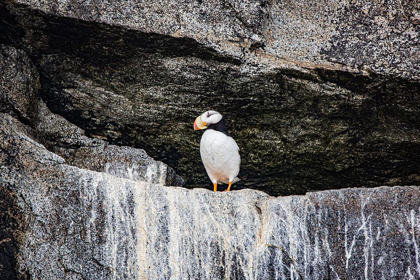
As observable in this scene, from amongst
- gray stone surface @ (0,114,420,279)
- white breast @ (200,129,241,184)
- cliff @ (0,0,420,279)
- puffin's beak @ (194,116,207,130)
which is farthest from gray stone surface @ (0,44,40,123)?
white breast @ (200,129,241,184)

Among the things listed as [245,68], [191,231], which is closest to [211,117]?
[245,68]

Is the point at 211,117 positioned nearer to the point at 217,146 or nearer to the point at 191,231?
the point at 217,146

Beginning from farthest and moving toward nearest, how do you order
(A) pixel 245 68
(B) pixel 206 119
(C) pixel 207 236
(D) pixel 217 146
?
(D) pixel 217 146 < (B) pixel 206 119 < (A) pixel 245 68 < (C) pixel 207 236

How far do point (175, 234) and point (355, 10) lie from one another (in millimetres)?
2651

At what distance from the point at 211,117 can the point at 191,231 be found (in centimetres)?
135

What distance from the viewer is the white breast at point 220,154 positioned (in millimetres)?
5145

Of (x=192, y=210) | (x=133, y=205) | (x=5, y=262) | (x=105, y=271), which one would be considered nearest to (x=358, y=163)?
(x=192, y=210)

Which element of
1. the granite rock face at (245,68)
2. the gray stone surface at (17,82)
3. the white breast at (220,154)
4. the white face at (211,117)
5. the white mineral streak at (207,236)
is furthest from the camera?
the white breast at (220,154)

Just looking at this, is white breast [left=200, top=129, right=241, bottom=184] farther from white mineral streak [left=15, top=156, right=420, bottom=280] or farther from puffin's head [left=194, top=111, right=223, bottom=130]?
white mineral streak [left=15, top=156, right=420, bottom=280]

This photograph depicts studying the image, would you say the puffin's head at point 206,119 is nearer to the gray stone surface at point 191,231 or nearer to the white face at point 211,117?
the white face at point 211,117

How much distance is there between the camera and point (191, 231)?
13.4 ft

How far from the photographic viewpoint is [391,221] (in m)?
3.94

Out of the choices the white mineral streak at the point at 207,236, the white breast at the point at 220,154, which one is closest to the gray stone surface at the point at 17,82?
the white mineral streak at the point at 207,236

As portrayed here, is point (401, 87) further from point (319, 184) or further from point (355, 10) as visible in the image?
point (319, 184)
